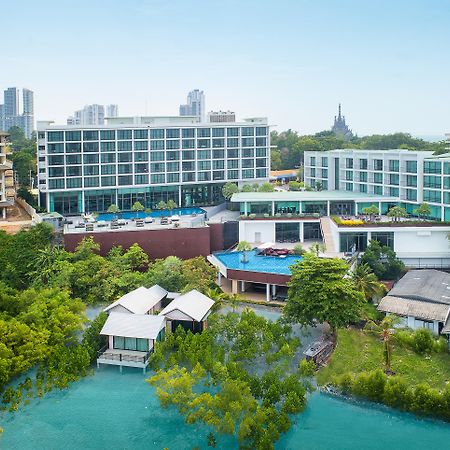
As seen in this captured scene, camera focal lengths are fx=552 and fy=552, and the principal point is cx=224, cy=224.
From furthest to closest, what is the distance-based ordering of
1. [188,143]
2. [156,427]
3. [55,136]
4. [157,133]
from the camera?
[188,143], [157,133], [55,136], [156,427]

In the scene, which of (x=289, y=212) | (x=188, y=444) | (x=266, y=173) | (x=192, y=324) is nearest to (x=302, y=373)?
(x=188, y=444)

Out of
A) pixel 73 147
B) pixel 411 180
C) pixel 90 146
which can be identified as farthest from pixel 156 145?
pixel 411 180

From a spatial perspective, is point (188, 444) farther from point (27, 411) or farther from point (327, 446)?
point (27, 411)

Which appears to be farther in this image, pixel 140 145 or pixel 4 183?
pixel 140 145

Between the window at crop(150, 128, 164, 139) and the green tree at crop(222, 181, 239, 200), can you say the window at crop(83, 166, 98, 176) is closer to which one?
the window at crop(150, 128, 164, 139)

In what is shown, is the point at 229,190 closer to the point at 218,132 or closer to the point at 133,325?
the point at 218,132

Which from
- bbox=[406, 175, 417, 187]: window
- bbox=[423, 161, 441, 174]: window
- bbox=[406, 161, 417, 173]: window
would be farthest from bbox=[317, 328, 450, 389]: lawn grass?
bbox=[406, 161, 417, 173]: window
